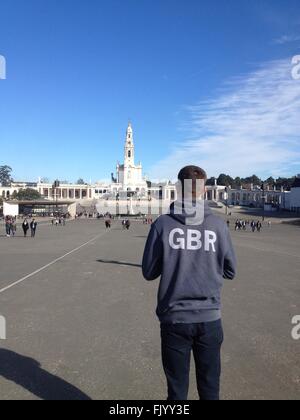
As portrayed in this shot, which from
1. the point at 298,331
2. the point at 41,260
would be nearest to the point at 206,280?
the point at 298,331

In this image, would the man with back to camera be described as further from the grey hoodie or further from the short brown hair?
the short brown hair

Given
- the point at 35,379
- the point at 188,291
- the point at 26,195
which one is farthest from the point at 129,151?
the point at 188,291

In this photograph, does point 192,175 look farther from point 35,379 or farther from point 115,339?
point 115,339

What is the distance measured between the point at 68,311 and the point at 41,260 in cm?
836

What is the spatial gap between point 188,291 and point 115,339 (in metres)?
3.24

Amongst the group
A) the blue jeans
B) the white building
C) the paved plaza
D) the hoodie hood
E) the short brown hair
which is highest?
the white building

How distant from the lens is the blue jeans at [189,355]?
3.02m

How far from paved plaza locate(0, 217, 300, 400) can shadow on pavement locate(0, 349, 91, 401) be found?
0.01m

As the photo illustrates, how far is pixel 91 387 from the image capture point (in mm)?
4246

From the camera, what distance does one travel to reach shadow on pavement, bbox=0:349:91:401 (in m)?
4.08

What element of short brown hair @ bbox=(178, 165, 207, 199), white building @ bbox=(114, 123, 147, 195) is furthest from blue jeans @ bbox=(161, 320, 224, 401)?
white building @ bbox=(114, 123, 147, 195)

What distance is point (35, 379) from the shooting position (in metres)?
4.49
